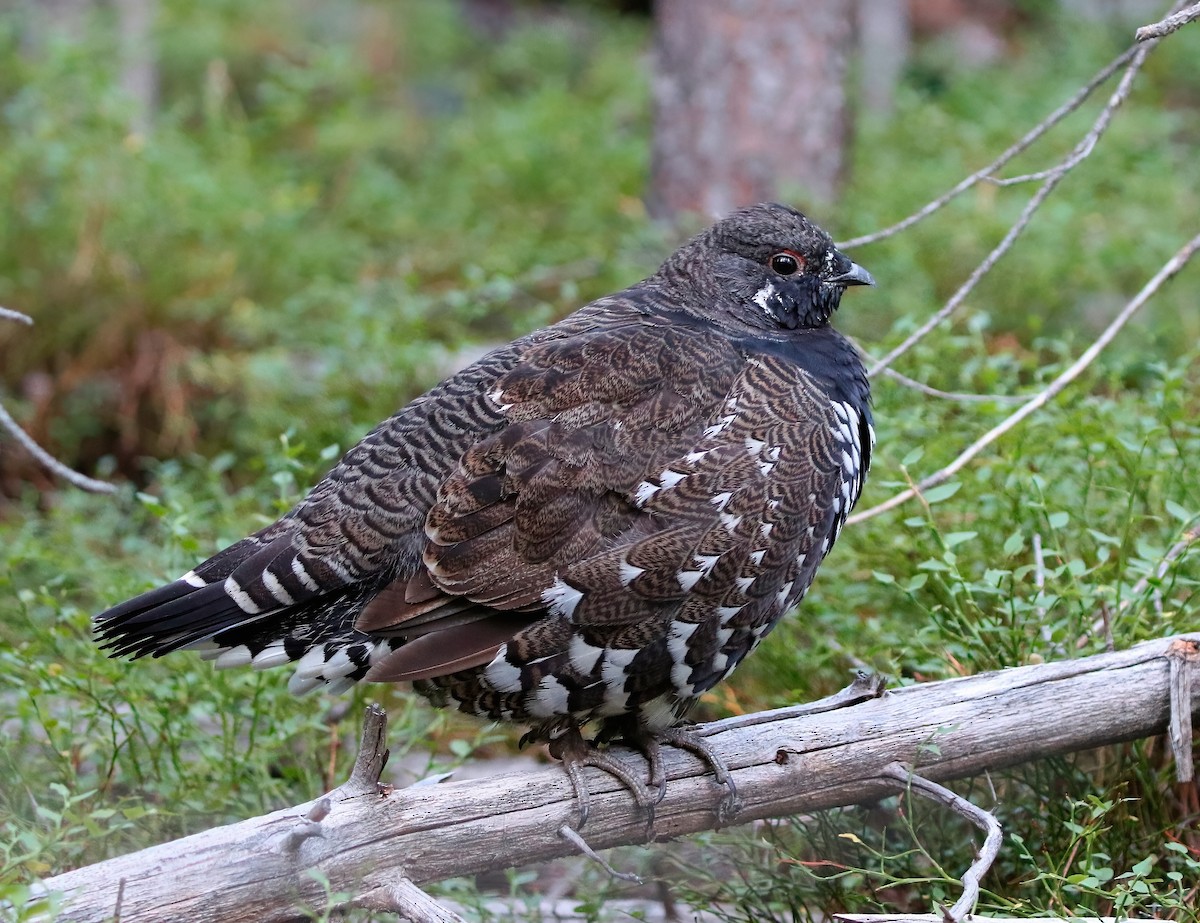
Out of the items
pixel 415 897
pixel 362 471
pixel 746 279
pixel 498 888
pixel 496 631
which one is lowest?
pixel 498 888

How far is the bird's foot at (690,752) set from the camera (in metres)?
3.14

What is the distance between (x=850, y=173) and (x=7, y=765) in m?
6.03

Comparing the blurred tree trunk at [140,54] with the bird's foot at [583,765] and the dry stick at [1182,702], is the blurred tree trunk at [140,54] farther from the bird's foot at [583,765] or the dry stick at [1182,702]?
the dry stick at [1182,702]

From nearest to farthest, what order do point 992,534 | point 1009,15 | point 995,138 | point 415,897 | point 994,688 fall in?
1. point 415,897
2. point 994,688
3. point 992,534
4. point 995,138
5. point 1009,15

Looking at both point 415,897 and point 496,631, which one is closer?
point 415,897

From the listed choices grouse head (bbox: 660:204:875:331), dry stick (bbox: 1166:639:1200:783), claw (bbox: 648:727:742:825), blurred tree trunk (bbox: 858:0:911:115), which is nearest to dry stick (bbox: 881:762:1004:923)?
claw (bbox: 648:727:742:825)

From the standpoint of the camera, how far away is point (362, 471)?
3395 millimetres

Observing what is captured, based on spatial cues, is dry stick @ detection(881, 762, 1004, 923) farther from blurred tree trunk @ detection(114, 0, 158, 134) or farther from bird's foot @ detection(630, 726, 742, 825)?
blurred tree trunk @ detection(114, 0, 158, 134)

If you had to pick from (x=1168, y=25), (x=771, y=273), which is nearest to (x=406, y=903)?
(x=771, y=273)

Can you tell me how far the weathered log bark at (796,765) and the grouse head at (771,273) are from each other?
3.75 feet

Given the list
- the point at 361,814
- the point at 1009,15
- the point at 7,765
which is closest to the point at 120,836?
the point at 7,765

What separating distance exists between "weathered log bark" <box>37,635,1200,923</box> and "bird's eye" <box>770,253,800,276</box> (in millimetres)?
1252

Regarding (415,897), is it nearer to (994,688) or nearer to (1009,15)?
(994,688)

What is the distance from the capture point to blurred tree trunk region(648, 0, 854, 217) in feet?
24.8
